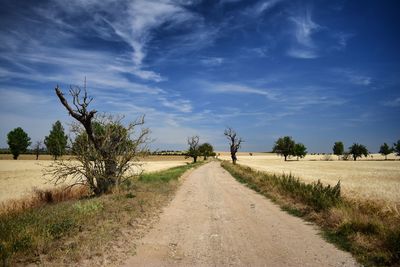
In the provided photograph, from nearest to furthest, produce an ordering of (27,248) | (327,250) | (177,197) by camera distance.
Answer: (27,248), (327,250), (177,197)

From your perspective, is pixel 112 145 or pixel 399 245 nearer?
pixel 399 245

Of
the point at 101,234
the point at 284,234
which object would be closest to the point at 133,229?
the point at 101,234

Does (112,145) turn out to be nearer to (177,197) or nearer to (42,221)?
(177,197)

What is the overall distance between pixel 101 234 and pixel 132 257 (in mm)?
1691

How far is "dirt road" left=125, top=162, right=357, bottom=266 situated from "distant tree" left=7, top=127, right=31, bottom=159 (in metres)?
101

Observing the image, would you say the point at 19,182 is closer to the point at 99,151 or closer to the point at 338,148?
the point at 99,151

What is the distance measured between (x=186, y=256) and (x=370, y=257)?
4446mm

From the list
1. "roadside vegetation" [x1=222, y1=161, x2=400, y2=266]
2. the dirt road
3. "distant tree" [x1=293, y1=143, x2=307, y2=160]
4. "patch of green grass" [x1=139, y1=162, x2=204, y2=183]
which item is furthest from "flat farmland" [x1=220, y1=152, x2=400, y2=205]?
"distant tree" [x1=293, y1=143, x2=307, y2=160]

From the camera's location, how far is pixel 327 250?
8.26 meters

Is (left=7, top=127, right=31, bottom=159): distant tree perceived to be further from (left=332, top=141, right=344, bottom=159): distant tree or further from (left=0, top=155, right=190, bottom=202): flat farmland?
(left=332, top=141, right=344, bottom=159): distant tree

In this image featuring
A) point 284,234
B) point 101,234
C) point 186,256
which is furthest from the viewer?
point 284,234

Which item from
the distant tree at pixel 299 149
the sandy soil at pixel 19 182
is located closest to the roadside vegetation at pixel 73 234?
the sandy soil at pixel 19 182

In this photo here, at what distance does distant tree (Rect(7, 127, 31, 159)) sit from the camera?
9794 cm

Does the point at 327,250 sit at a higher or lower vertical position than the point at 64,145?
lower
